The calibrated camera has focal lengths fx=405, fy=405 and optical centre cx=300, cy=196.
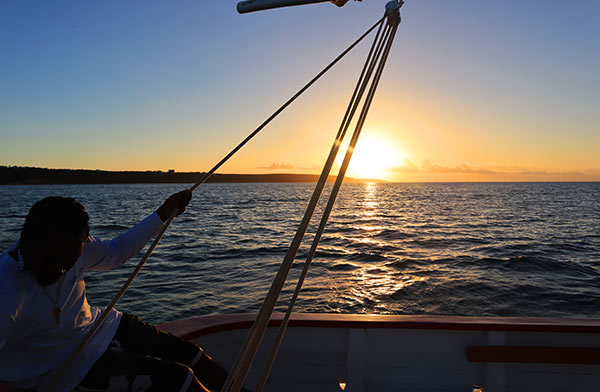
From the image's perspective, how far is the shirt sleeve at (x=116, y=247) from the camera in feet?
5.85

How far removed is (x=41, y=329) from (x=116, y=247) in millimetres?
483

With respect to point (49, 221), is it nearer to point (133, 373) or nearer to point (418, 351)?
point (133, 373)

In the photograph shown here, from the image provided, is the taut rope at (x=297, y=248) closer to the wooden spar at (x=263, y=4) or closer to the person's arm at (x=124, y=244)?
the wooden spar at (x=263, y=4)

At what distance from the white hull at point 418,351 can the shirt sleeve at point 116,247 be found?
0.92m

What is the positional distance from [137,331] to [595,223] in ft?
101

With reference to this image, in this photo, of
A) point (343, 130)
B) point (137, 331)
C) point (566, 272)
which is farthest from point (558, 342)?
point (566, 272)

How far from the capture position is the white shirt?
1327 mm

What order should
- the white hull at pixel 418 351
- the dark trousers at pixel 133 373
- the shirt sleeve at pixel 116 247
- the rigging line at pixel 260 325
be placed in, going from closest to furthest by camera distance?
the rigging line at pixel 260 325
the dark trousers at pixel 133 373
the shirt sleeve at pixel 116 247
the white hull at pixel 418 351

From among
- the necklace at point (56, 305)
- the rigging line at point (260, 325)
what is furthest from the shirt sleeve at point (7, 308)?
the rigging line at point (260, 325)

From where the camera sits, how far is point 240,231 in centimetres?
2072

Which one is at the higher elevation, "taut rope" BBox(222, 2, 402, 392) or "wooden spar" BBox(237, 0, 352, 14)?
"wooden spar" BBox(237, 0, 352, 14)

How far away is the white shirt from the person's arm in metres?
0.08

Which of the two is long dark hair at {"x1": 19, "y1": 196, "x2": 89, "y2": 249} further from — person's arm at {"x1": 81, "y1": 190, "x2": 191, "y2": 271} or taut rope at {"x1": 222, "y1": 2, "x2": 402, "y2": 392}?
taut rope at {"x1": 222, "y1": 2, "x2": 402, "y2": 392}

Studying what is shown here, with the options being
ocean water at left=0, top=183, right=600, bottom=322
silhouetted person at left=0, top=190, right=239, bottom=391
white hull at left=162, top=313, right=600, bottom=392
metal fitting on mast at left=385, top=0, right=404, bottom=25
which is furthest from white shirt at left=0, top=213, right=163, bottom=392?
ocean water at left=0, top=183, right=600, bottom=322
